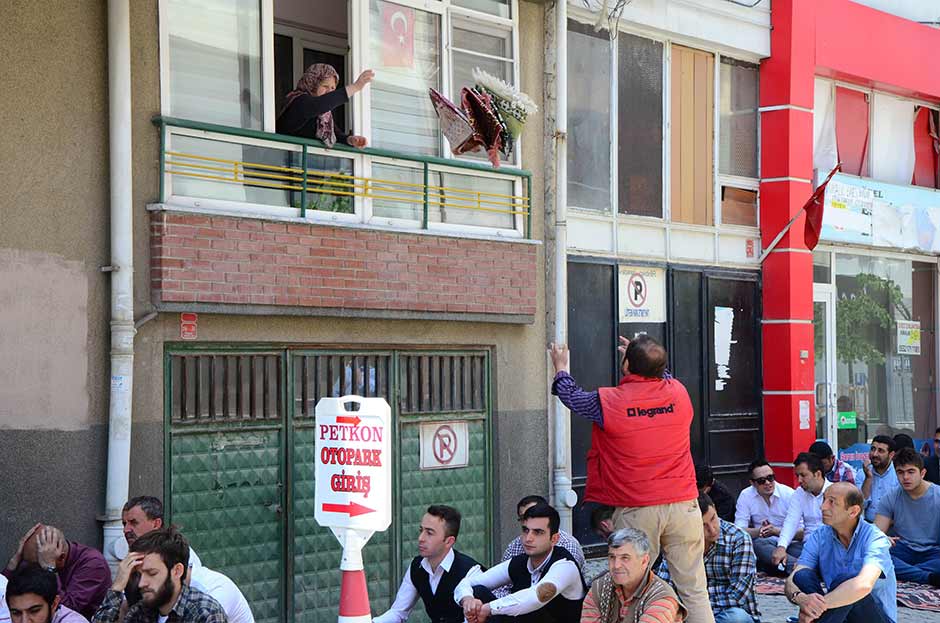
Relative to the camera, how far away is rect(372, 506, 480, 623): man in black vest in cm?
830

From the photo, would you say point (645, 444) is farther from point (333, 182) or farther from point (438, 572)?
point (333, 182)

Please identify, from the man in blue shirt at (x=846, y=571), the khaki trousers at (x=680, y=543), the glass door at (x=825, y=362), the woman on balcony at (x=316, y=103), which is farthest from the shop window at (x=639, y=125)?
the khaki trousers at (x=680, y=543)

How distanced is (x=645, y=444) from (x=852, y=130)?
10.6 m

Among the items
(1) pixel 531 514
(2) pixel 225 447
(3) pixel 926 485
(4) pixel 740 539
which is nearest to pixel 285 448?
(2) pixel 225 447

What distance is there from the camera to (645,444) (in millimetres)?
8672

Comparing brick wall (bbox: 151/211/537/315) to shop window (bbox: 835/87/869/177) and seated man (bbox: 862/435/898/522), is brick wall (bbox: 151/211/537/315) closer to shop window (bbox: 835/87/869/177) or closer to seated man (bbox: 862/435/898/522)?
seated man (bbox: 862/435/898/522)

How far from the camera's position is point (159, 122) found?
31.9 feet

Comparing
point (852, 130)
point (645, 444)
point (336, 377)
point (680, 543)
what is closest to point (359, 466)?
point (645, 444)

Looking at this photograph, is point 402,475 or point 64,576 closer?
point 64,576

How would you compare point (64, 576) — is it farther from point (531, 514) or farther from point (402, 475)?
point (402, 475)

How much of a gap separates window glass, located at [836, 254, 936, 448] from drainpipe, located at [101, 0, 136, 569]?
36.5 ft

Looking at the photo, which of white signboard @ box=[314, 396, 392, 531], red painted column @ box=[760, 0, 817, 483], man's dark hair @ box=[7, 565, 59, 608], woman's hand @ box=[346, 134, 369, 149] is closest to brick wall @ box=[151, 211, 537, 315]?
woman's hand @ box=[346, 134, 369, 149]

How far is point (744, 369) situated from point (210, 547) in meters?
8.12

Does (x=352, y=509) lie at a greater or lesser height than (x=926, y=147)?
→ lesser
